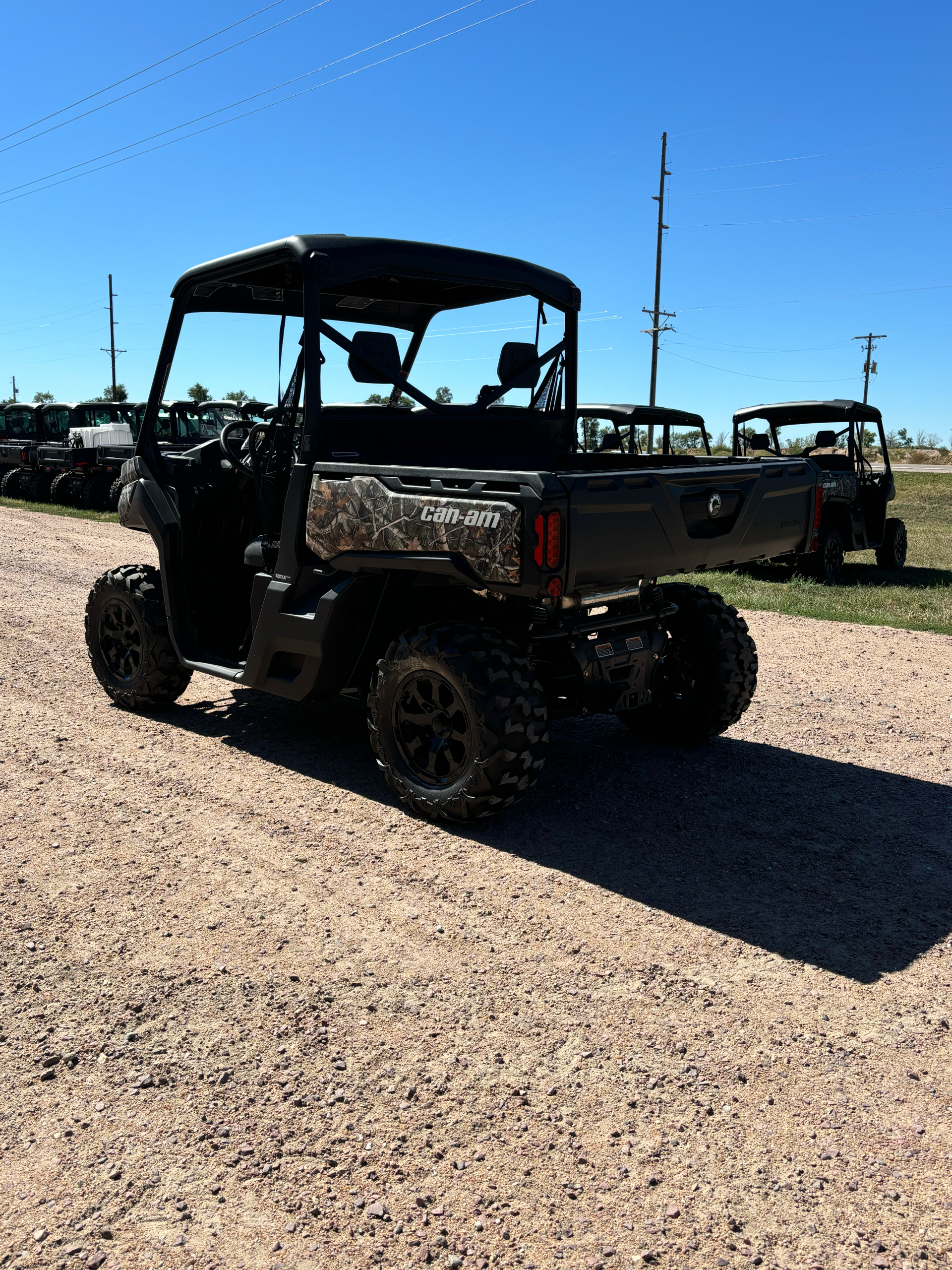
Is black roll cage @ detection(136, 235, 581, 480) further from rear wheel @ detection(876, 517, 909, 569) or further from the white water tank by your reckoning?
the white water tank

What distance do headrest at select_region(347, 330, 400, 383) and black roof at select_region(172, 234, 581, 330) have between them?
0.87 feet

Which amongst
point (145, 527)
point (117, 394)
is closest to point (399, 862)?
point (145, 527)

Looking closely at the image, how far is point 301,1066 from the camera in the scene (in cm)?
271

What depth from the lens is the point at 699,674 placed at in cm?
529

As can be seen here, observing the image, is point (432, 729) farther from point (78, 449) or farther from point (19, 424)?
point (19, 424)

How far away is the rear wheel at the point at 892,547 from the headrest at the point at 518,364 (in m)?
9.98

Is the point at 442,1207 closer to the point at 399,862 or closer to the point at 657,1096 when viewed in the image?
the point at 657,1096

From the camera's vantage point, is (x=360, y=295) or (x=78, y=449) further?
(x=78, y=449)

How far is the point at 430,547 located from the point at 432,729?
2.60ft

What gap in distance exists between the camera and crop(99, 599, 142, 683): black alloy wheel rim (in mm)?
5909

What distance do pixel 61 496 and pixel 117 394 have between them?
127ft

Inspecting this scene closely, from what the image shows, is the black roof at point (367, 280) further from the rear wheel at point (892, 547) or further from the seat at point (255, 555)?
the rear wheel at point (892, 547)

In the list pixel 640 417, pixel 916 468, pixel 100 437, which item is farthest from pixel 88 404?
pixel 916 468

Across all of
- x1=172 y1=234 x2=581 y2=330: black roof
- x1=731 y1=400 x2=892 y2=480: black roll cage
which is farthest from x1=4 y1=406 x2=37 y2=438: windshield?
x1=172 y1=234 x2=581 y2=330: black roof
